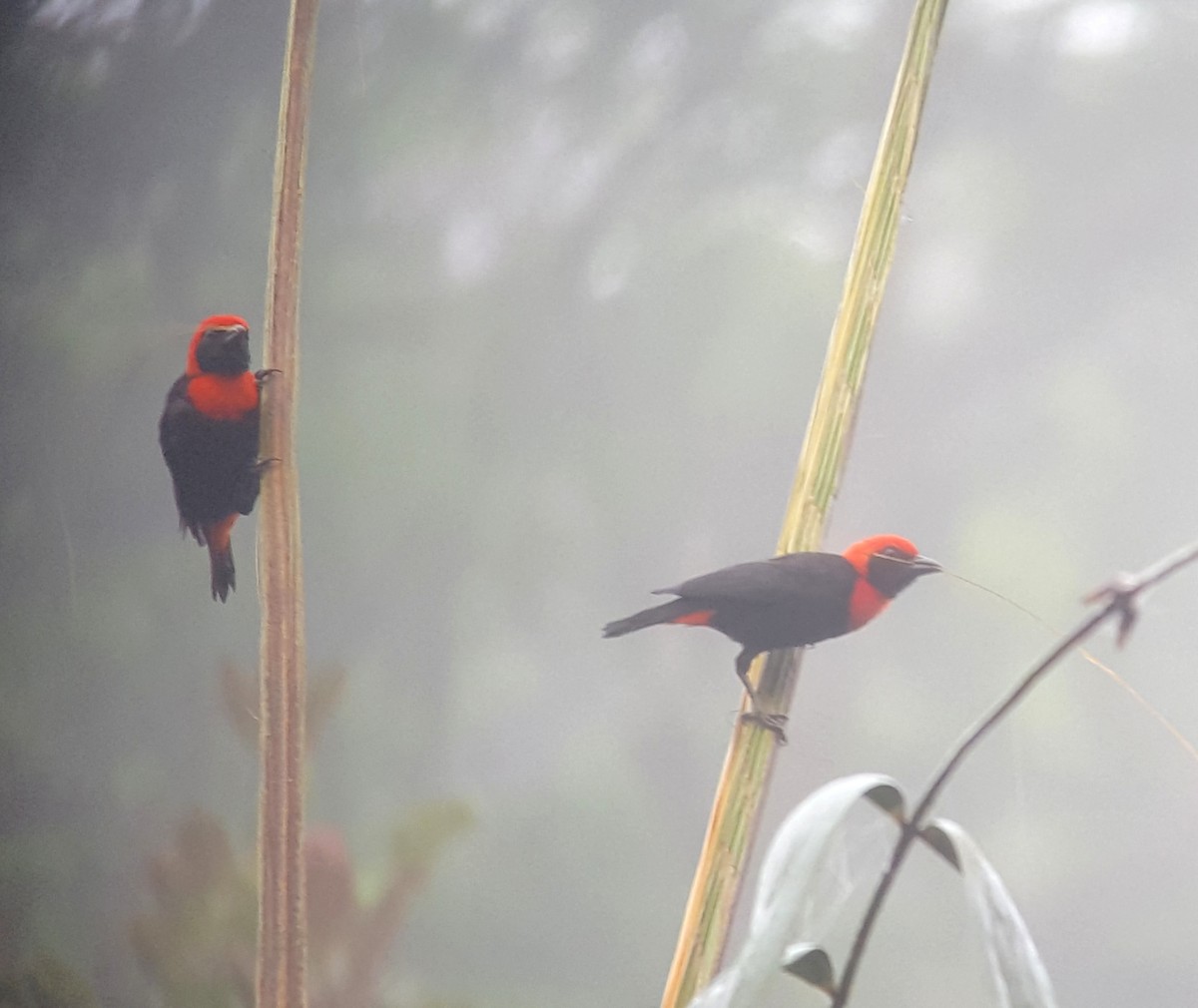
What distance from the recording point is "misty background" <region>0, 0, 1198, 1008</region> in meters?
0.96

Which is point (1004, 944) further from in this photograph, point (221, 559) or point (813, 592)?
point (221, 559)

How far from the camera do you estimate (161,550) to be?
1.57m

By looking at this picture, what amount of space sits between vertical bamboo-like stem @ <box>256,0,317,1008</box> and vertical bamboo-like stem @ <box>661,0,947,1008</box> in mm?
607

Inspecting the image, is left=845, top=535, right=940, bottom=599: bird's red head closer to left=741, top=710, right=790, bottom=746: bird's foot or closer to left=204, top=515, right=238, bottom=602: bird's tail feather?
left=741, top=710, right=790, bottom=746: bird's foot

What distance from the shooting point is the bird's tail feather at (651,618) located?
1.12 meters

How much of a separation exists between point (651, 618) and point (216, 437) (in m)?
0.62

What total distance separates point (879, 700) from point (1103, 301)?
1.30ft

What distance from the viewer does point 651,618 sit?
3.82ft

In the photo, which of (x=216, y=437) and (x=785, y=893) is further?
(x=216, y=437)

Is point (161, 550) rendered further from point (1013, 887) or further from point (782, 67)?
point (1013, 887)

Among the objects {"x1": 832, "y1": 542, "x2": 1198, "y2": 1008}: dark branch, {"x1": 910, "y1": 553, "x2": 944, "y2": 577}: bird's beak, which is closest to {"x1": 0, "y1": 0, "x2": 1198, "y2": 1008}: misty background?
{"x1": 910, "y1": 553, "x2": 944, "y2": 577}: bird's beak

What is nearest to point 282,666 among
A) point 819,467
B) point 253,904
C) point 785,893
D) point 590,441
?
point 253,904

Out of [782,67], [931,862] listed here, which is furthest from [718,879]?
[782,67]

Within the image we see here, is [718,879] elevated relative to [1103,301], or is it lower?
lower
